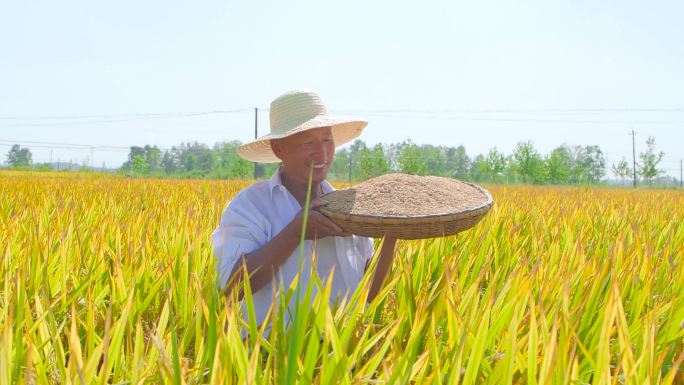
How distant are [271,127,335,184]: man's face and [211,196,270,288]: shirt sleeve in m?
0.16

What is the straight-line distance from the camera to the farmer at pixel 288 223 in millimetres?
1434

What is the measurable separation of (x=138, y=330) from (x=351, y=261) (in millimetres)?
866

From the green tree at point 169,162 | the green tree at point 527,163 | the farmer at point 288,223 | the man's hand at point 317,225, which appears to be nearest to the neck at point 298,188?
the farmer at point 288,223

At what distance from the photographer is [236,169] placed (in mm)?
36438

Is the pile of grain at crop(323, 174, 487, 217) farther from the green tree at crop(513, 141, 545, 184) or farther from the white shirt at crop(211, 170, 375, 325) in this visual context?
the green tree at crop(513, 141, 545, 184)


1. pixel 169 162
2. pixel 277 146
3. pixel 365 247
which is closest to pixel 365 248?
pixel 365 247

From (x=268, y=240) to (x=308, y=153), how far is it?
0.26 metres

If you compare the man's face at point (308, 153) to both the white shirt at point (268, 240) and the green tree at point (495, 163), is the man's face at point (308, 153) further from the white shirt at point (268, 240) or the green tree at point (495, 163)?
the green tree at point (495, 163)

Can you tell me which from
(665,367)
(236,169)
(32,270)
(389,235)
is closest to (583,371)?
(665,367)

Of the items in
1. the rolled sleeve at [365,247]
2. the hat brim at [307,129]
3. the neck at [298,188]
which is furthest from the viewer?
the rolled sleeve at [365,247]

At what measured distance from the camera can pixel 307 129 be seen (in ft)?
5.04

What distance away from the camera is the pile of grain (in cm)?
134

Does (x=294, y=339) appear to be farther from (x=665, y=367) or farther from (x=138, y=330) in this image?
(x=665, y=367)

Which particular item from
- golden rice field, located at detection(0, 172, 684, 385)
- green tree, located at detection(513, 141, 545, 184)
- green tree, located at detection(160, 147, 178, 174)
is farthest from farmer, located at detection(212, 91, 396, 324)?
green tree, located at detection(160, 147, 178, 174)
